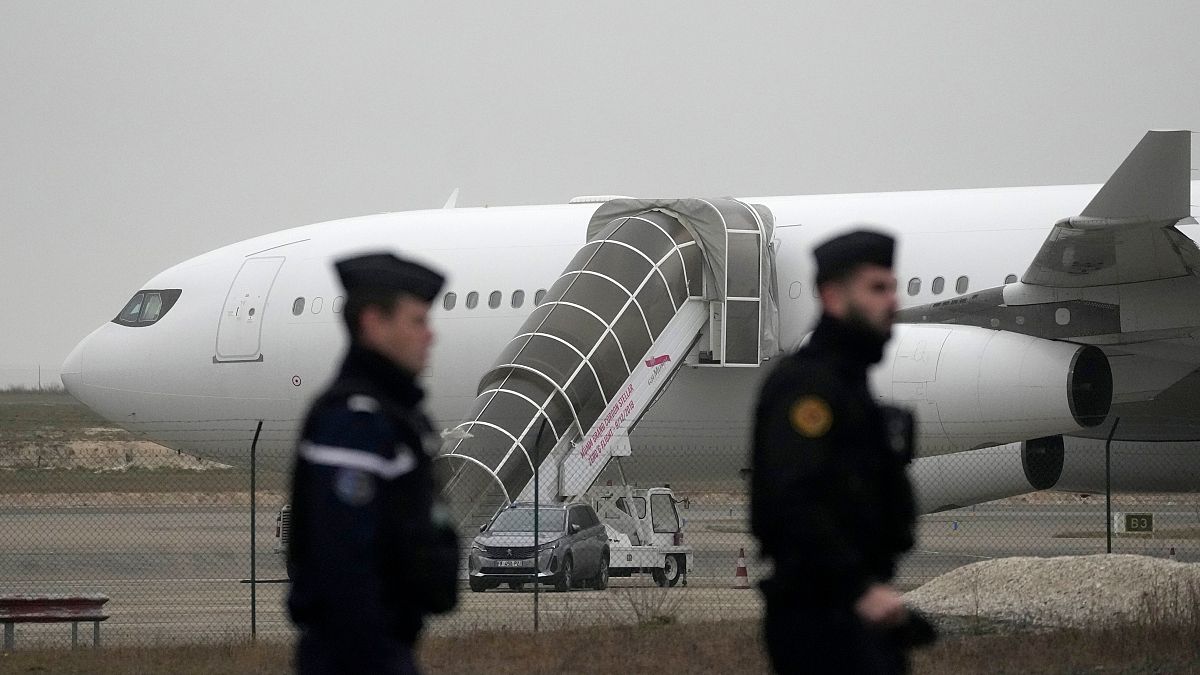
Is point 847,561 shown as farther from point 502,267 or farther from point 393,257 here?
point 502,267

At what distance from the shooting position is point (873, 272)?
15.5ft

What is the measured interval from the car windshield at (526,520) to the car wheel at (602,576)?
0.68m

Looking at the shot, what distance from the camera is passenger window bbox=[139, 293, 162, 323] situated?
25.4 m

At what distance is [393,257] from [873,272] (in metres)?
1.34

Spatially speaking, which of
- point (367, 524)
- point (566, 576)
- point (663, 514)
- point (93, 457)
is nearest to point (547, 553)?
point (566, 576)

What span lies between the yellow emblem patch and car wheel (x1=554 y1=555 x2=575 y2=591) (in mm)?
14649

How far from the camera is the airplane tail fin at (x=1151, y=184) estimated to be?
16.7 meters

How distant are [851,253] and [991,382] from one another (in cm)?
1432

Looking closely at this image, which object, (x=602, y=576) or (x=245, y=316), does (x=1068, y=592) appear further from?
(x=245, y=316)

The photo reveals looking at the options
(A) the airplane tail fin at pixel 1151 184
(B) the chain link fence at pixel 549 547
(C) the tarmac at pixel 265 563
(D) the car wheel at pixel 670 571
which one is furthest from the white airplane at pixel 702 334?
(C) the tarmac at pixel 265 563

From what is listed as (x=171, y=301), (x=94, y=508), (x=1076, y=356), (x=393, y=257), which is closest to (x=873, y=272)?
(x=393, y=257)

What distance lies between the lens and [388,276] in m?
4.50

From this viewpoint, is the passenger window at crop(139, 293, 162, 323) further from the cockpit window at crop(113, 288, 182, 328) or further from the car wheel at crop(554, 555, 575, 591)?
the car wheel at crop(554, 555, 575, 591)

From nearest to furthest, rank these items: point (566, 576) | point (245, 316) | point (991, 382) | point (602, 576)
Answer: point (991, 382) < point (566, 576) < point (602, 576) < point (245, 316)
